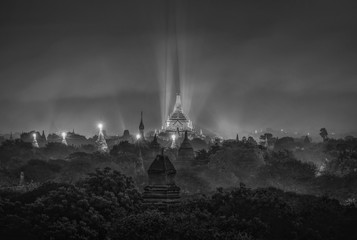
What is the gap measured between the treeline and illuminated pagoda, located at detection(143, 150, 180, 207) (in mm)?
1228

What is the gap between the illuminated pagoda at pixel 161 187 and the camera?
236 feet

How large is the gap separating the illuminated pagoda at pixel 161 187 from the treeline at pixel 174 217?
1228mm

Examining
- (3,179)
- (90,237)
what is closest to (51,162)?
(3,179)

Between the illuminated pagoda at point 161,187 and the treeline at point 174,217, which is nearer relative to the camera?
the treeline at point 174,217

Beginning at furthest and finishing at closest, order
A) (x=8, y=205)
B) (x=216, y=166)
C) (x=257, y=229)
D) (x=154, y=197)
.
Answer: (x=216, y=166)
(x=154, y=197)
(x=8, y=205)
(x=257, y=229)

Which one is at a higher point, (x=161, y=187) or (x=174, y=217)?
(x=161, y=187)

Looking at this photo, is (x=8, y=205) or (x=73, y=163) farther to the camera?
(x=73, y=163)

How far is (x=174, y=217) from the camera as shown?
6291 cm

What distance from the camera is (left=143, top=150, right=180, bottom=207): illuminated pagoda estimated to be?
7181cm

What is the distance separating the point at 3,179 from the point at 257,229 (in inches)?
2905

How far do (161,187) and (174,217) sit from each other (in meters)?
9.34

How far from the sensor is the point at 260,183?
446 ft

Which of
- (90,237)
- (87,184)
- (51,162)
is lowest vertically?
(90,237)

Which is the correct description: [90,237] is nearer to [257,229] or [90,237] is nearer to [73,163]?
[257,229]
